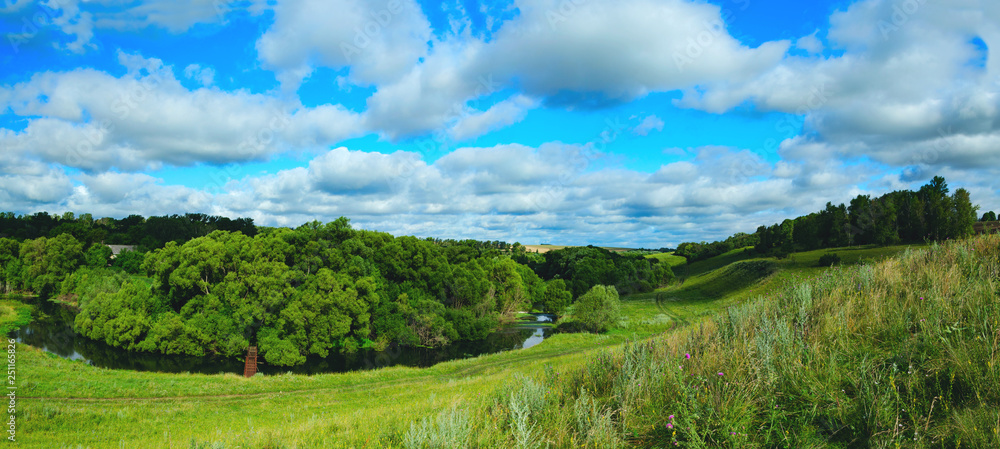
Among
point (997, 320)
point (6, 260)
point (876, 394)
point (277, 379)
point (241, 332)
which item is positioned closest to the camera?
point (876, 394)

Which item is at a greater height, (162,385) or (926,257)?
(926,257)

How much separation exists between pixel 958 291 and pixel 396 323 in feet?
153

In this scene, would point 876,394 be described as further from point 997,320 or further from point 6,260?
point 6,260

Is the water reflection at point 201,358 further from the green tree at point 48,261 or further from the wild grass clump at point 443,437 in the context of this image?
the wild grass clump at point 443,437

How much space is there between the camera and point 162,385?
76.0 feet

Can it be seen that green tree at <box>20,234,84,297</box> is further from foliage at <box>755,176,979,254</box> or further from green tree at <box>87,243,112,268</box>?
foliage at <box>755,176,979,254</box>

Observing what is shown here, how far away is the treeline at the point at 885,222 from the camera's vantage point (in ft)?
152

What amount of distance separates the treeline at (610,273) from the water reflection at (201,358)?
3783 centimetres

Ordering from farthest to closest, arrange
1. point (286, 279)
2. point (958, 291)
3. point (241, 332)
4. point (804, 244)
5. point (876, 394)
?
point (804, 244) < point (286, 279) < point (241, 332) < point (958, 291) < point (876, 394)

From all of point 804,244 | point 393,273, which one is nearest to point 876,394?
point 393,273

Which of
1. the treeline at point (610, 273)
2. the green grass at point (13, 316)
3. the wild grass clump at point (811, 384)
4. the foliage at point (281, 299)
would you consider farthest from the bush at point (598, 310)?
the green grass at point (13, 316)

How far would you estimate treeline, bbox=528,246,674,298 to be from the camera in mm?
91125

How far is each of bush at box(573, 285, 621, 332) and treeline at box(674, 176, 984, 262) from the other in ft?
95.2

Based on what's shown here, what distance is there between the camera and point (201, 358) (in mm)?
39688
